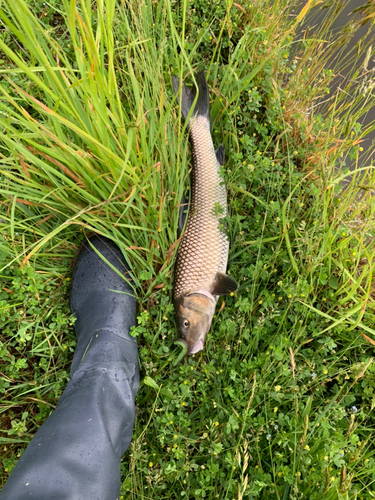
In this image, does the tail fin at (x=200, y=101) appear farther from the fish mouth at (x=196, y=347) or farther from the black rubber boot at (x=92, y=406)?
the fish mouth at (x=196, y=347)

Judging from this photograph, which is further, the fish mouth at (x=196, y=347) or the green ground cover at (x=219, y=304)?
the fish mouth at (x=196, y=347)

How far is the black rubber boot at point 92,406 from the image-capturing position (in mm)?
1379

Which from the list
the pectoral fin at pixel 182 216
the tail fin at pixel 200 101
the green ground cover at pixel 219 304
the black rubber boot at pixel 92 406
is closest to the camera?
the black rubber boot at pixel 92 406

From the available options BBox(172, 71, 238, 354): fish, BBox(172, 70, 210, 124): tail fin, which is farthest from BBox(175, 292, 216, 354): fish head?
BBox(172, 70, 210, 124): tail fin

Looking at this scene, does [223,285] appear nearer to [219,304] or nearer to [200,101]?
[219,304]

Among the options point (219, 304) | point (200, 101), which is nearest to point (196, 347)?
point (219, 304)

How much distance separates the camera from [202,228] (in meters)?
2.26

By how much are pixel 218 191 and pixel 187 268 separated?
26.4 inches

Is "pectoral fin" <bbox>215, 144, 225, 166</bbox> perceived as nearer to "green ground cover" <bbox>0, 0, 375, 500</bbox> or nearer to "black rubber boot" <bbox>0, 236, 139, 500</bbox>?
"green ground cover" <bbox>0, 0, 375, 500</bbox>

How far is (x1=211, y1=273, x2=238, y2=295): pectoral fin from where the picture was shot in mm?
2113

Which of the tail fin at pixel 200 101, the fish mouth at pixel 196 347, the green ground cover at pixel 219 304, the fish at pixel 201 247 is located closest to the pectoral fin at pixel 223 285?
the fish at pixel 201 247

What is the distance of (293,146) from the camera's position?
2654 mm

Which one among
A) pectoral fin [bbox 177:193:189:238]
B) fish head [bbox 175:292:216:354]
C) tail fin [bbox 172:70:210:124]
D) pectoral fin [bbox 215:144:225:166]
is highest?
tail fin [bbox 172:70:210:124]

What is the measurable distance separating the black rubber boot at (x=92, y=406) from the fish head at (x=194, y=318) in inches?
13.7
